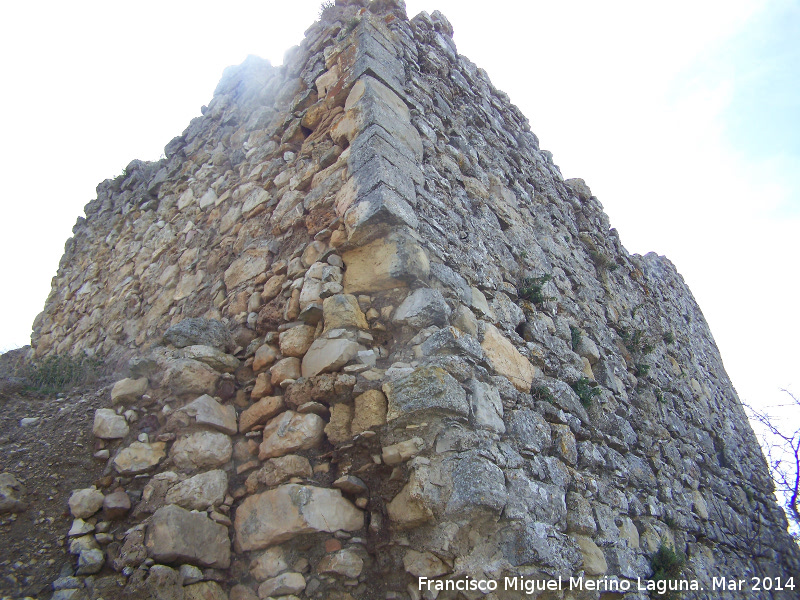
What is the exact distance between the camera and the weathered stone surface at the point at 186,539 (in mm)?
1881

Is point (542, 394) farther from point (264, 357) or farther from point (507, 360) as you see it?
point (264, 357)

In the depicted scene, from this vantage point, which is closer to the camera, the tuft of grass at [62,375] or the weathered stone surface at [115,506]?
the weathered stone surface at [115,506]

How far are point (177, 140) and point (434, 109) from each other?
3136 mm

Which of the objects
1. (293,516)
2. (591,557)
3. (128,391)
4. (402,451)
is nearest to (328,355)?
(402,451)

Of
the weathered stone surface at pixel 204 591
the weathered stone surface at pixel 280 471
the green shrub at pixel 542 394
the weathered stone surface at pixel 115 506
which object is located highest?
the green shrub at pixel 542 394

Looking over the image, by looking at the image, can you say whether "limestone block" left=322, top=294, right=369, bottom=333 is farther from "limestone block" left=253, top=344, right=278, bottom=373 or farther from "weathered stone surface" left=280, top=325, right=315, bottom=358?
"limestone block" left=253, top=344, right=278, bottom=373

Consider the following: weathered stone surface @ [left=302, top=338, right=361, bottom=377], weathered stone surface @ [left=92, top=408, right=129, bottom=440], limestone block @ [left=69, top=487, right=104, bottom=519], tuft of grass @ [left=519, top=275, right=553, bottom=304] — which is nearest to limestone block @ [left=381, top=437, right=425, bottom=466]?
weathered stone surface @ [left=302, top=338, right=361, bottom=377]

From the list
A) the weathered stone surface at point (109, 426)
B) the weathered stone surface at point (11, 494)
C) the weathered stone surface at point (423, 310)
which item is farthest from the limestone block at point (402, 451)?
the weathered stone surface at point (11, 494)

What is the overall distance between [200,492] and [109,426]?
2.08 feet

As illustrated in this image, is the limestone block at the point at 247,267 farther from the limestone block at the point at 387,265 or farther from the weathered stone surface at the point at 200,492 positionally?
the weathered stone surface at the point at 200,492

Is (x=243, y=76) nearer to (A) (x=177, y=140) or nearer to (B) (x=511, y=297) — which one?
(A) (x=177, y=140)

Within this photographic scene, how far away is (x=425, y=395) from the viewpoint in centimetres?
203

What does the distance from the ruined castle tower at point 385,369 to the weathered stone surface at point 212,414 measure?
0.04 ft

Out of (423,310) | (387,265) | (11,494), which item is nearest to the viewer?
(11,494)
